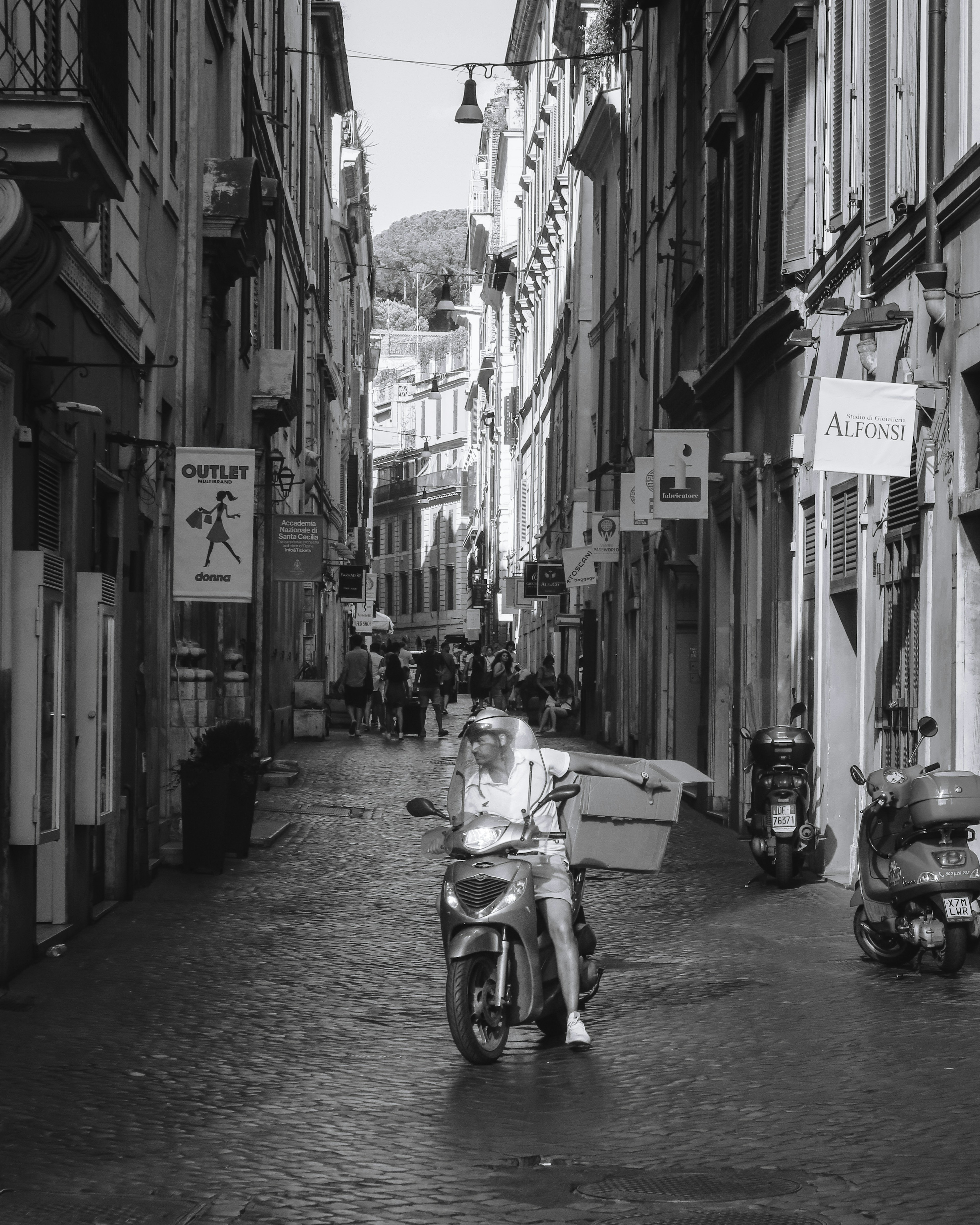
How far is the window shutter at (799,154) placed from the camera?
1727cm

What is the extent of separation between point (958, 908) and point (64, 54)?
634 centimetres

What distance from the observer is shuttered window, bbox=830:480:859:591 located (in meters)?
15.3

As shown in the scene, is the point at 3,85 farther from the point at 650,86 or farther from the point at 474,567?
the point at 474,567

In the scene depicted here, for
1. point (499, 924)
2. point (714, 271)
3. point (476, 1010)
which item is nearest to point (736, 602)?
point (714, 271)

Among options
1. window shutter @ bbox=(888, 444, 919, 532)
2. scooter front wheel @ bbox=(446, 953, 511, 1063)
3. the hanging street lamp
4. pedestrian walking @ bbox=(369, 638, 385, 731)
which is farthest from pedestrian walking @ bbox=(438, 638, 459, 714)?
scooter front wheel @ bbox=(446, 953, 511, 1063)

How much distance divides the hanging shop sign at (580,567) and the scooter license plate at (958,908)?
23394 millimetres

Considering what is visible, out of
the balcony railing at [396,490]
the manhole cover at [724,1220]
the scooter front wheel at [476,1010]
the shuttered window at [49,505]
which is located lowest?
the manhole cover at [724,1220]

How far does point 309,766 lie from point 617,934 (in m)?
16.1

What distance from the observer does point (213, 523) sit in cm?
1605

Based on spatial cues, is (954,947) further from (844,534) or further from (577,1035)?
(844,534)

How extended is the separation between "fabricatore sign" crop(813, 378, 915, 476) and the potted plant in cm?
531

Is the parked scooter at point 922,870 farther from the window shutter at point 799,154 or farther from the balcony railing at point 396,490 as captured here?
the balcony railing at point 396,490

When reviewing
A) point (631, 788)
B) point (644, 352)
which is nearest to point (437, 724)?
point (644, 352)

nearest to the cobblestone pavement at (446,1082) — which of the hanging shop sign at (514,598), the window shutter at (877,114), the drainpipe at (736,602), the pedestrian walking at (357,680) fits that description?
the window shutter at (877,114)
